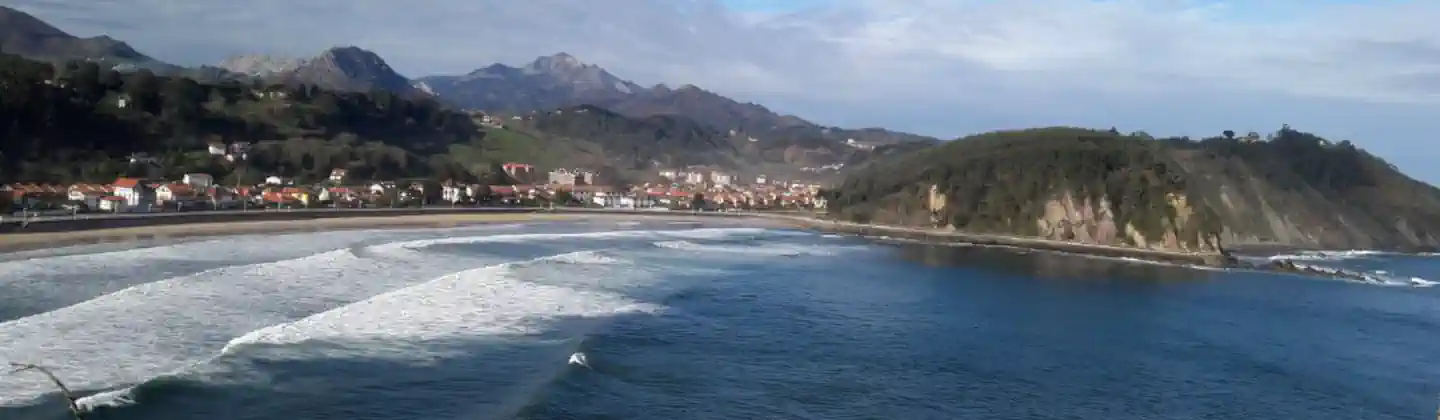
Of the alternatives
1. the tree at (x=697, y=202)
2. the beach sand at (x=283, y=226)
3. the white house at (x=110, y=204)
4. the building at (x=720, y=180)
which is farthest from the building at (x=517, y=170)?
the white house at (x=110, y=204)

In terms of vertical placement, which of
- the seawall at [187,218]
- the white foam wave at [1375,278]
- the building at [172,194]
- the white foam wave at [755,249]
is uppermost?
the building at [172,194]

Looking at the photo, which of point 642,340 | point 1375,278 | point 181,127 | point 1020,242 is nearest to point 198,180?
point 181,127

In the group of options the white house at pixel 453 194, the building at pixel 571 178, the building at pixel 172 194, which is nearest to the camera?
the building at pixel 172 194

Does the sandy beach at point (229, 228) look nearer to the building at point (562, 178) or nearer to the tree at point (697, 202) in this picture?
the tree at point (697, 202)

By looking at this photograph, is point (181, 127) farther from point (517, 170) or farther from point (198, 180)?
point (517, 170)

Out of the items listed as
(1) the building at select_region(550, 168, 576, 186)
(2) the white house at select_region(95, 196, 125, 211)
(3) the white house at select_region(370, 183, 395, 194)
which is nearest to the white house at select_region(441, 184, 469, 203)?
(3) the white house at select_region(370, 183, 395, 194)

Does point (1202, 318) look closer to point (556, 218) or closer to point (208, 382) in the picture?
point (208, 382)
